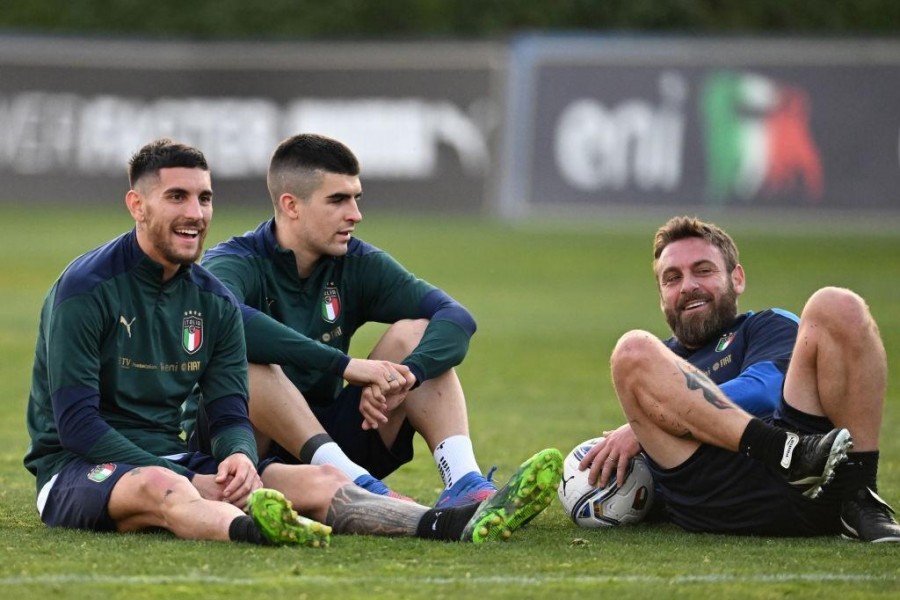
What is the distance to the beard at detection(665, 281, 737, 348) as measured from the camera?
22.6ft

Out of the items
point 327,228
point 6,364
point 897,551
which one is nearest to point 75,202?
point 6,364

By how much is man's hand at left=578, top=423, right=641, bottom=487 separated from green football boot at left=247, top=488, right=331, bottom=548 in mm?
1282

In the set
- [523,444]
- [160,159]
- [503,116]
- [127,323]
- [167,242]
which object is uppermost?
[503,116]

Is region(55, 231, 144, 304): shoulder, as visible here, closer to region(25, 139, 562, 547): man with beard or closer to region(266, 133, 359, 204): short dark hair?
region(25, 139, 562, 547): man with beard

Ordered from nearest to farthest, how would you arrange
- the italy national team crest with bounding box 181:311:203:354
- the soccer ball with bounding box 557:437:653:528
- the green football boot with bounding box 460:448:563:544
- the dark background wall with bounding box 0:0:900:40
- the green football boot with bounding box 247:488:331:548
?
1. the green football boot with bounding box 247:488:331:548
2. the green football boot with bounding box 460:448:563:544
3. the italy national team crest with bounding box 181:311:203:354
4. the soccer ball with bounding box 557:437:653:528
5. the dark background wall with bounding box 0:0:900:40

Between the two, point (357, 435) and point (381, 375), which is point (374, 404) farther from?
point (357, 435)

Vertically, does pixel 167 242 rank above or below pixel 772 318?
above

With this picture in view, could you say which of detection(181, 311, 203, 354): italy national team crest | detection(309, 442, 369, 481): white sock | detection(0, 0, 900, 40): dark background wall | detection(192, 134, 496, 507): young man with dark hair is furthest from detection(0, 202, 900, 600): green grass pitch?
detection(0, 0, 900, 40): dark background wall

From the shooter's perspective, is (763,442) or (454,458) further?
(454,458)

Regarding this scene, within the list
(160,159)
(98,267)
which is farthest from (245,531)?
(160,159)

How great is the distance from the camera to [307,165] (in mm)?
7367

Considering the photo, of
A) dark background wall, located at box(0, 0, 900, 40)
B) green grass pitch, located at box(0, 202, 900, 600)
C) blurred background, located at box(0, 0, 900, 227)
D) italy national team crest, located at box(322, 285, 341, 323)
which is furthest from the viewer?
dark background wall, located at box(0, 0, 900, 40)

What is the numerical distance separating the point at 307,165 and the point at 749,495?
2451 mm

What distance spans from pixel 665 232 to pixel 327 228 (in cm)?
147
